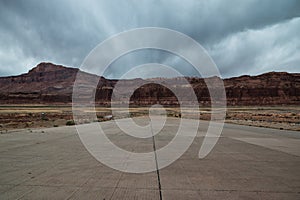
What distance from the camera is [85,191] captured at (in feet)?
13.8

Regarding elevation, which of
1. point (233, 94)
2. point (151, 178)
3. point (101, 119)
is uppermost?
point (233, 94)

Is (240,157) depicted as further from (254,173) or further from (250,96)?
(250,96)

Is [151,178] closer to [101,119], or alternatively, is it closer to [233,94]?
[101,119]

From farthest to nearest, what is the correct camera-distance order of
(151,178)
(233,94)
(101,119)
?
(233,94), (101,119), (151,178)

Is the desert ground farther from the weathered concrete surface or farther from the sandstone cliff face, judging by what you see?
the sandstone cliff face

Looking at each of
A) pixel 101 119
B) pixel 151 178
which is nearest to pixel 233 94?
pixel 101 119

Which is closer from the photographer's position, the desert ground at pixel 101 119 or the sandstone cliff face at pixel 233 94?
the desert ground at pixel 101 119

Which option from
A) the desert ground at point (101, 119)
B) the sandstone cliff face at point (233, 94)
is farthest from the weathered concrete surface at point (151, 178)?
the sandstone cliff face at point (233, 94)

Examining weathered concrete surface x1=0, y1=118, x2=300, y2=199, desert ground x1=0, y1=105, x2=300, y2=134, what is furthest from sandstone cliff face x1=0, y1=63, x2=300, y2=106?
weathered concrete surface x1=0, y1=118, x2=300, y2=199

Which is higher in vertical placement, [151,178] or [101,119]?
[101,119]

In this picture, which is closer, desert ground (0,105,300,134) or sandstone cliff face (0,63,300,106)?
desert ground (0,105,300,134)

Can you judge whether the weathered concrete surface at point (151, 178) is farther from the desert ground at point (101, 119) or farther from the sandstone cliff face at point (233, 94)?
the sandstone cliff face at point (233, 94)

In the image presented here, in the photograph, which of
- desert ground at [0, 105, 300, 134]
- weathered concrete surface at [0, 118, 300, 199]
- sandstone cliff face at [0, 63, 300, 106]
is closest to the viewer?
weathered concrete surface at [0, 118, 300, 199]

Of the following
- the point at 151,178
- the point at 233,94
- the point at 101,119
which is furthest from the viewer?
the point at 233,94
